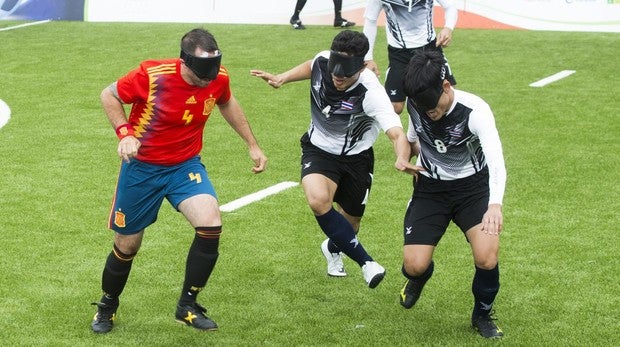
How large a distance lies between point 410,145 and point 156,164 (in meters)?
1.82

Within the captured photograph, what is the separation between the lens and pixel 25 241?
983cm

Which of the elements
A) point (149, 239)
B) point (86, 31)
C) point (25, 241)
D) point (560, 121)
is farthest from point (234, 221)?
point (86, 31)

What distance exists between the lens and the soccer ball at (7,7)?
973 inches

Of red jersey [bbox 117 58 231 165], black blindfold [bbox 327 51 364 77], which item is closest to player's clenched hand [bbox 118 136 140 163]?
red jersey [bbox 117 58 231 165]

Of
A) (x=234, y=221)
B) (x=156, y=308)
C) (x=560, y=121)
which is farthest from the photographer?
(x=560, y=121)

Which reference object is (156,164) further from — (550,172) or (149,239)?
(550,172)

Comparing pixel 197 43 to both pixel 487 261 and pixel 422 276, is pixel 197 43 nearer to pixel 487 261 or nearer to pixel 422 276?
pixel 422 276

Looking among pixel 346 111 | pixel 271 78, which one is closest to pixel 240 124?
pixel 271 78

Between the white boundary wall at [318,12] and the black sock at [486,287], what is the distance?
50.6ft

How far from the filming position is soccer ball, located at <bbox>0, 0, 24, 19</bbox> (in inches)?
973

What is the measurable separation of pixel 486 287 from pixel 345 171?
1765mm

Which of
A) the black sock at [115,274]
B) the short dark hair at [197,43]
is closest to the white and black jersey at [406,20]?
the short dark hair at [197,43]

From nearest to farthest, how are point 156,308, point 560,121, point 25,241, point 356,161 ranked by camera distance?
point 156,308 < point 356,161 < point 25,241 < point 560,121

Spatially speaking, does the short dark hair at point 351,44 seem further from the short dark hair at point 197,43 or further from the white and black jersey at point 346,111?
the short dark hair at point 197,43
